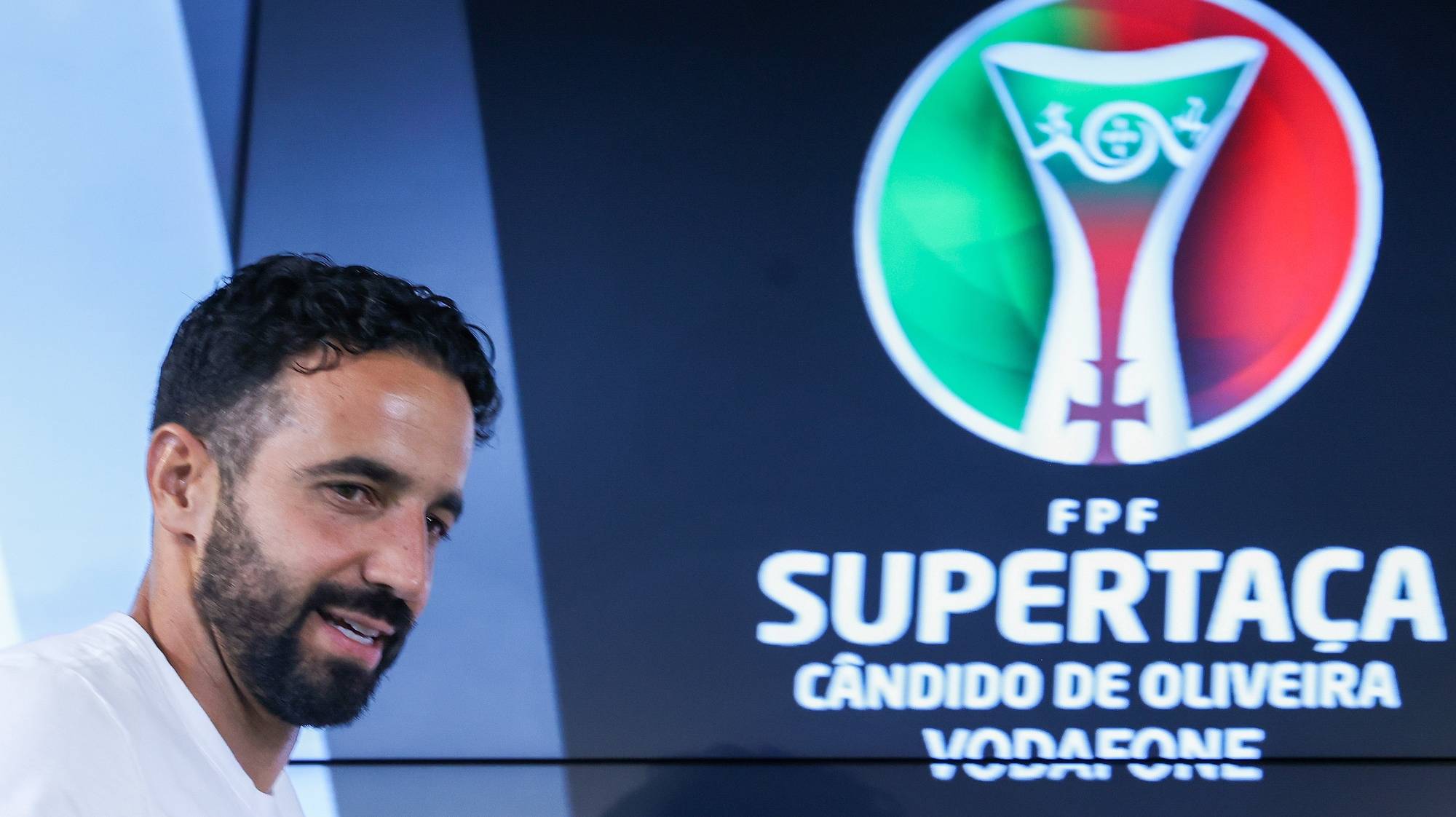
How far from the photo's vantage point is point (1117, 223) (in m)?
1.73

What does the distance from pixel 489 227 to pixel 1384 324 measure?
1.26 metres

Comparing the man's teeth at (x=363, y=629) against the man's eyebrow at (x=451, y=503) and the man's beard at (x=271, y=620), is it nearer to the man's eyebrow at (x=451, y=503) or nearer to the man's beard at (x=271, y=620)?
the man's beard at (x=271, y=620)

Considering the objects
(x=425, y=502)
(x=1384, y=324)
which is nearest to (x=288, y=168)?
(x=425, y=502)

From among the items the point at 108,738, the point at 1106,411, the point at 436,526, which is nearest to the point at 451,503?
the point at 436,526

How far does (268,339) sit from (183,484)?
0.43ft

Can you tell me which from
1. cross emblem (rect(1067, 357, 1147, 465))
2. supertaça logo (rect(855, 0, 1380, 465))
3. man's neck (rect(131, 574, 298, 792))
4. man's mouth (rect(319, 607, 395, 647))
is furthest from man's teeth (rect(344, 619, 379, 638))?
cross emblem (rect(1067, 357, 1147, 465))

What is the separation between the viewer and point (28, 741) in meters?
0.76

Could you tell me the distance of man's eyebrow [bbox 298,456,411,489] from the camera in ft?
3.16

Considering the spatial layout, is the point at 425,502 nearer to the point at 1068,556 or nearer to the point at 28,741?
the point at 28,741

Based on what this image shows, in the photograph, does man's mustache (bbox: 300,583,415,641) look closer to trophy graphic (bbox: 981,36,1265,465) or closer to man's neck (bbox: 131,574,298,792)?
man's neck (bbox: 131,574,298,792)

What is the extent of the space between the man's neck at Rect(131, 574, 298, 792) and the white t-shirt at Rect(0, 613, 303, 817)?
0.07 ft

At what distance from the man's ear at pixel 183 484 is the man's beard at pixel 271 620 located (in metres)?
0.02

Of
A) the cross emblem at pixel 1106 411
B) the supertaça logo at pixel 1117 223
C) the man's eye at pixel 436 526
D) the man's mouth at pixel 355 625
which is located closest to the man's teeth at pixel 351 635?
the man's mouth at pixel 355 625

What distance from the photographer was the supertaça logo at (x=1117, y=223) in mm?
1712
